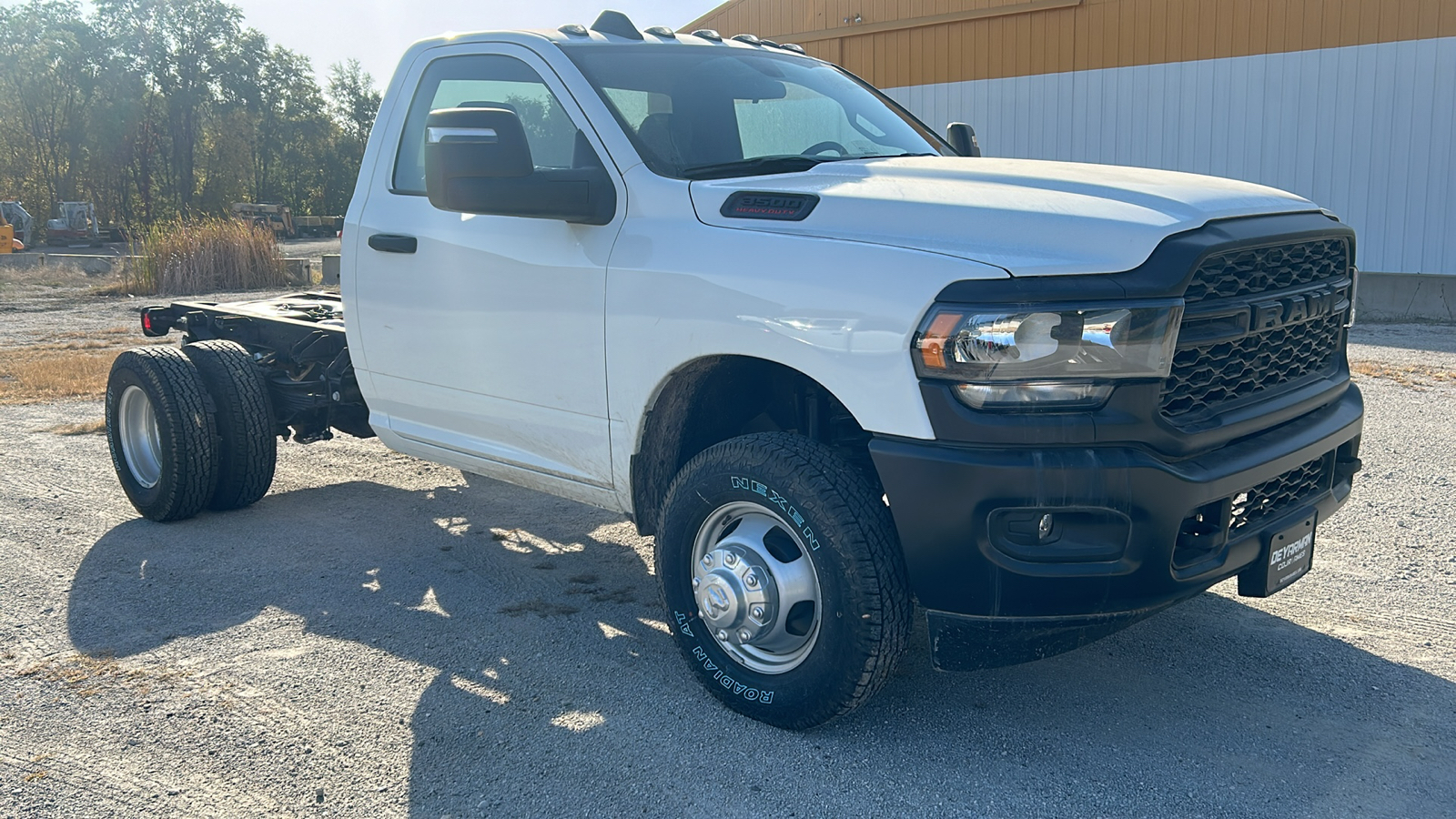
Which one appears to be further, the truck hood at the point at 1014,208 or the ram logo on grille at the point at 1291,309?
the ram logo on grille at the point at 1291,309

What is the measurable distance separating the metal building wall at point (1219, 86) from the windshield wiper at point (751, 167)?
12.8 metres

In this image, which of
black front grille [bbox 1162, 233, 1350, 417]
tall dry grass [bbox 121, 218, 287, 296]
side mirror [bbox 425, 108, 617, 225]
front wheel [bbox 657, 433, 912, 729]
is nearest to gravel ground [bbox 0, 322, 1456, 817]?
front wheel [bbox 657, 433, 912, 729]

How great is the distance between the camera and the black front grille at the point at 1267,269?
2.88 metres

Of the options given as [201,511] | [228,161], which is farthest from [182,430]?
[228,161]

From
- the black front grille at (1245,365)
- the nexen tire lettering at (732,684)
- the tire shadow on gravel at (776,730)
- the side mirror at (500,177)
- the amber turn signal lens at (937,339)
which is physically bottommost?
the tire shadow on gravel at (776,730)

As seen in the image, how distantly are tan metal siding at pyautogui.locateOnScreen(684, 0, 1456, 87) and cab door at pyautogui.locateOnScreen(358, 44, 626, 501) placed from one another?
1336 centimetres

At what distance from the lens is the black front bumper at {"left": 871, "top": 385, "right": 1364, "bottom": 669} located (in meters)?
2.73

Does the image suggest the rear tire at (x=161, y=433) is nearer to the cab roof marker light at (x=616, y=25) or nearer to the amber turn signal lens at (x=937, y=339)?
the cab roof marker light at (x=616, y=25)

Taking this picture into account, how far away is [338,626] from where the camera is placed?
4.20 meters

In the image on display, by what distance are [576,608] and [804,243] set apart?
188 centimetres

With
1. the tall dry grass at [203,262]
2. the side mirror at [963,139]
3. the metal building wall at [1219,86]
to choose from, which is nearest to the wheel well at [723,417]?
the side mirror at [963,139]

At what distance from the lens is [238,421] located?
5.45 meters

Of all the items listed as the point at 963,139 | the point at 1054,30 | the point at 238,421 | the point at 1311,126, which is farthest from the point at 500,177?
the point at 1054,30

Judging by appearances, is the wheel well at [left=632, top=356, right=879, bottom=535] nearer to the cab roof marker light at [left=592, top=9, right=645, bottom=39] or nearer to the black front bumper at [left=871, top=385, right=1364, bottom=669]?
the black front bumper at [left=871, top=385, right=1364, bottom=669]
